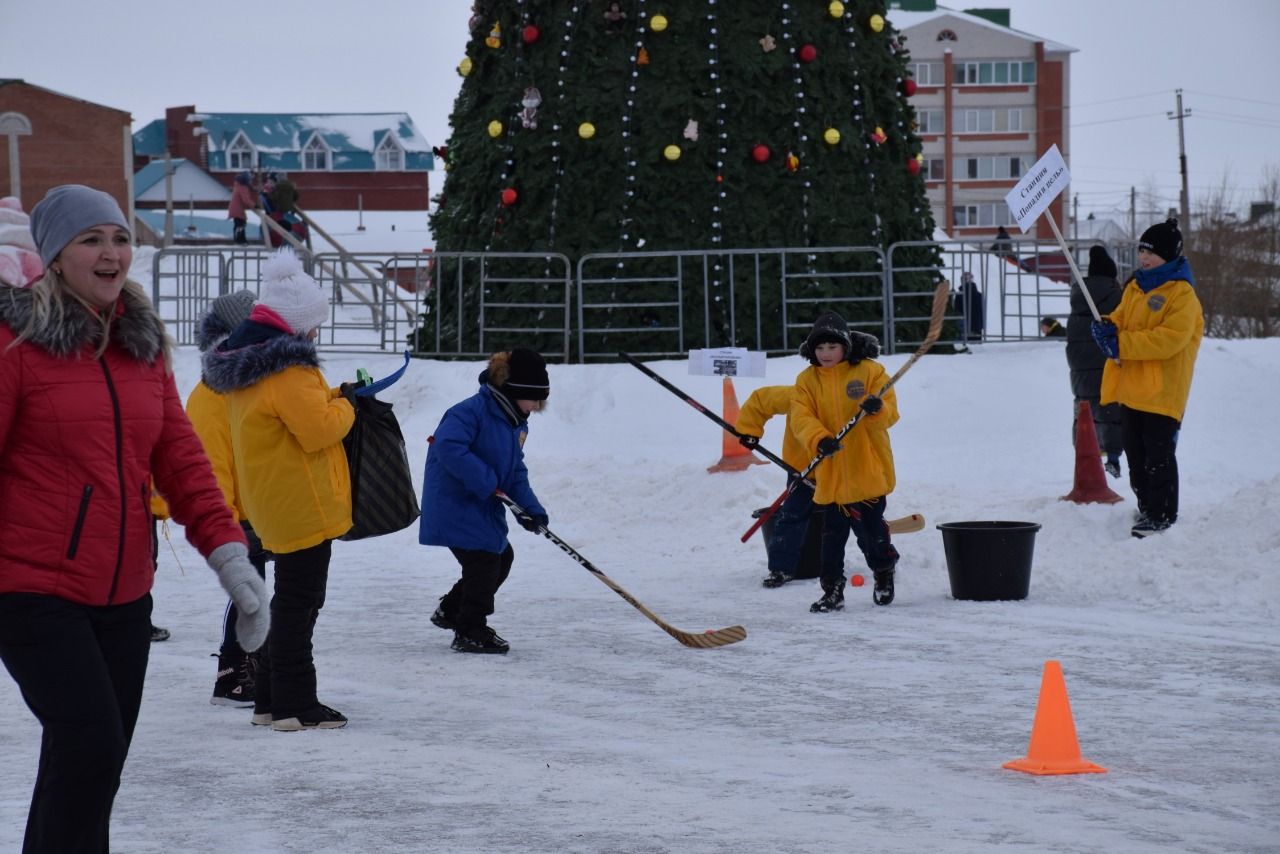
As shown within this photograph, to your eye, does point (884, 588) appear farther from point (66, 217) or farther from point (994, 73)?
point (994, 73)

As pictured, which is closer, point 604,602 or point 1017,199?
point 604,602

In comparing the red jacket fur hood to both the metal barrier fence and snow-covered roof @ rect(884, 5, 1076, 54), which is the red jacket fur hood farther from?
snow-covered roof @ rect(884, 5, 1076, 54)

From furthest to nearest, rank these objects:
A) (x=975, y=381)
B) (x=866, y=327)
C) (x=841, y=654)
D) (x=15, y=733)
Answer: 1. (x=866, y=327)
2. (x=975, y=381)
3. (x=841, y=654)
4. (x=15, y=733)

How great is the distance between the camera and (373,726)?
21.8 feet

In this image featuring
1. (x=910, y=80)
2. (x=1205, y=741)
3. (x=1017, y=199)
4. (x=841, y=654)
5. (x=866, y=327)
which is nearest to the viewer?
(x=1205, y=741)

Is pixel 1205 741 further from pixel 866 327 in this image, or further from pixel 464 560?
pixel 866 327

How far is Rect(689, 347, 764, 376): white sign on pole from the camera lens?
1234 cm

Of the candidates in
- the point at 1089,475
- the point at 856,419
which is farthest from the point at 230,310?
the point at 1089,475

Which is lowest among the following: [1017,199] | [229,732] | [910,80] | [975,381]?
[229,732]

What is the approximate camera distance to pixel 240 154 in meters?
78.4

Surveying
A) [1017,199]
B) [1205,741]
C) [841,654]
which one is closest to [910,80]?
[1017,199]

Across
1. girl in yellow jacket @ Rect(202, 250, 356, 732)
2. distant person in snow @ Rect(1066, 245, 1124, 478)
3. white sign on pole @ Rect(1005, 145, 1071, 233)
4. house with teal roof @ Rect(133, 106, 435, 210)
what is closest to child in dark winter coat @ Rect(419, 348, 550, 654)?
girl in yellow jacket @ Rect(202, 250, 356, 732)

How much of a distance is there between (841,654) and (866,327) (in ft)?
31.6

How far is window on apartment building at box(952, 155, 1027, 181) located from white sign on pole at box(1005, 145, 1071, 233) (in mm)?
78197
